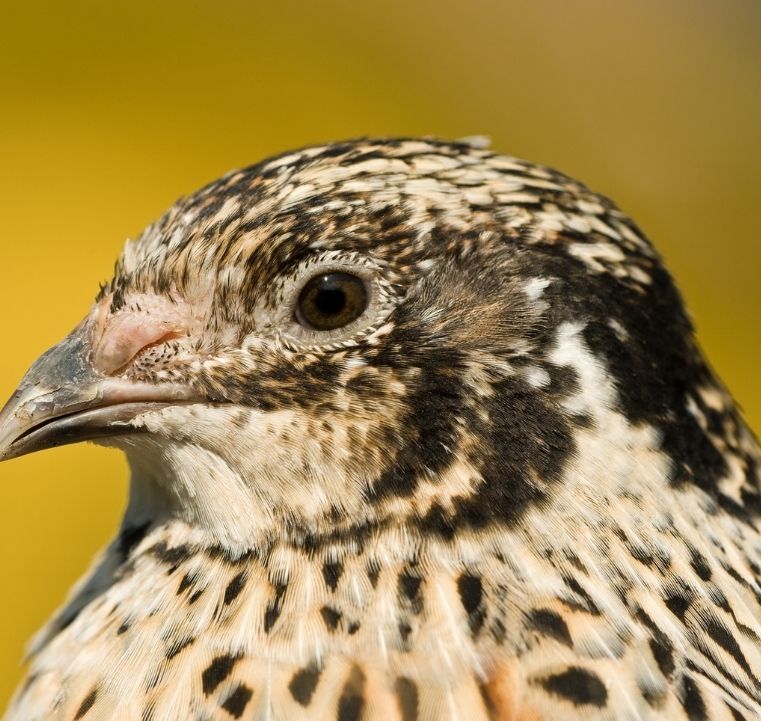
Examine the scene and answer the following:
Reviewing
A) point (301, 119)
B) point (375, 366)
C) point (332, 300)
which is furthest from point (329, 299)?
point (301, 119)

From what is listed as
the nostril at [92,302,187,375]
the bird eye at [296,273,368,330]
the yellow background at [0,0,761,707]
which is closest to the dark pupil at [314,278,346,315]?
the bird eye at [296,273,368,330]

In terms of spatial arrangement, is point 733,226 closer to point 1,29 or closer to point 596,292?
point 1,29

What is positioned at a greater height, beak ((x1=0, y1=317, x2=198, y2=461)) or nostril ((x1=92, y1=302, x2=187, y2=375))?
nostril ((x1=92, y1=302, x2=187, y2=375))

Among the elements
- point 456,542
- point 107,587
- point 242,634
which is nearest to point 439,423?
point 456,542

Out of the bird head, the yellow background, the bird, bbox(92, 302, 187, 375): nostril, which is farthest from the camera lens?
the yellow background

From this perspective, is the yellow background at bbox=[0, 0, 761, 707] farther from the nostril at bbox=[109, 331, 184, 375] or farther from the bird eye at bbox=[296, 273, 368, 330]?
the bird eye at bbox=[296, 273, 368, 330]

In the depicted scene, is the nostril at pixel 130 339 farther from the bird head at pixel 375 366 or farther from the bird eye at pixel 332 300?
the bird eye at pixel 332 300

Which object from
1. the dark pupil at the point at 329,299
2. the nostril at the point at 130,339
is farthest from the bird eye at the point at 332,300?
the nostril at the point at 130,339
